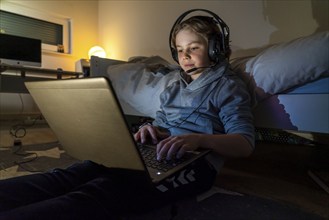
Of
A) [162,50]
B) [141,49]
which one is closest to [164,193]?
[162,50]

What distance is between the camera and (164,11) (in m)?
2.44

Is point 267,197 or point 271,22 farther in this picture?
point 271,22

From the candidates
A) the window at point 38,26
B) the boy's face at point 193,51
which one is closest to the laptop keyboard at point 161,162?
the boy's face at point 193,51

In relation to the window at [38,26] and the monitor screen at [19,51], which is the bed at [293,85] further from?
the window at [38,26]

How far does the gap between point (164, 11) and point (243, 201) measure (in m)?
2.20

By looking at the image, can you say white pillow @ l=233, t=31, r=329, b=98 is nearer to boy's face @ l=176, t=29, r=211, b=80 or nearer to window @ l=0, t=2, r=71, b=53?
boy's face @ l=176, t=29, r=211, b=80

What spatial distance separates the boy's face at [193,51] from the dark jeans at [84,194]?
33 centimetres

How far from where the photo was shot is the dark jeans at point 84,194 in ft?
1.19

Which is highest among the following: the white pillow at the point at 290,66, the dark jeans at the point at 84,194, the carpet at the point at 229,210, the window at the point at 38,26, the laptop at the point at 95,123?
the window at the point at 38,26

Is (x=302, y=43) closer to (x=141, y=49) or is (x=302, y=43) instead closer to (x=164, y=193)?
(x=164, y=193)

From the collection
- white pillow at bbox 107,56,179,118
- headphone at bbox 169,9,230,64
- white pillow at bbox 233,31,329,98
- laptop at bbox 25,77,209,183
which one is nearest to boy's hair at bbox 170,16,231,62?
headphone at bbox 169,9,230,64

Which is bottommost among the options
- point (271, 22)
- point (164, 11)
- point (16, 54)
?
point (16, 54)

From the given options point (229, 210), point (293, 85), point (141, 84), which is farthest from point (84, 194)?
point (141, 84)

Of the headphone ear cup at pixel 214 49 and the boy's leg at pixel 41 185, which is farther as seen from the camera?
the headphone ear cup at pixel 214 49
